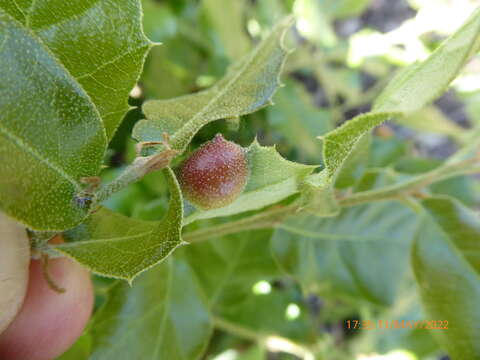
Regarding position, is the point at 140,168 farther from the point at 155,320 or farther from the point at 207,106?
the point at 155,320

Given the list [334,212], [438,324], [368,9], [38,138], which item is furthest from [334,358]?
[368,9]

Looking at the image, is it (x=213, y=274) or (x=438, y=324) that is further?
(x=213, y=274)

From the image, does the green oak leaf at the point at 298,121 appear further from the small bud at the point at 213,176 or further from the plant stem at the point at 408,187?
the small bud at the point at 213,176

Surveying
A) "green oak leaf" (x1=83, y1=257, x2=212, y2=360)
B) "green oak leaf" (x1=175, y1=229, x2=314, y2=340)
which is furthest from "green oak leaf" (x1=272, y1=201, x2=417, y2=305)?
"green oak leaf" (x1=83, y1=257, x2=212, y2=360)

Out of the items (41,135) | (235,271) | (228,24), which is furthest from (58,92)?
(228,24)

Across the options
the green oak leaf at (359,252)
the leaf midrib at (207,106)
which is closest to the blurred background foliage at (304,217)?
the green oak leaf at (359,252)

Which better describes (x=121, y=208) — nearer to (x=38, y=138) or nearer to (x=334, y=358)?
(x=38, y=138)
